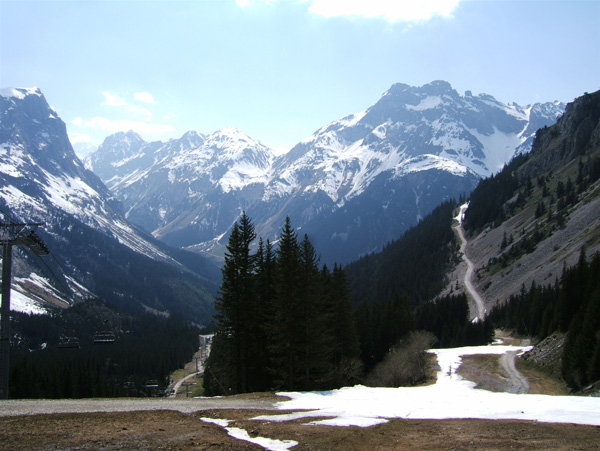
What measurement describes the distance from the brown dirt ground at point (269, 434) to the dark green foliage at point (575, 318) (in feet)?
70.3

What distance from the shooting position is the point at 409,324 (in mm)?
78188

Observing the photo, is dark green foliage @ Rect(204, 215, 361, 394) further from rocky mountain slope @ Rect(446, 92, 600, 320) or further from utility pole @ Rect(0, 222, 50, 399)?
rocky mountain slope @ Rect(446, 92, 600, 320)

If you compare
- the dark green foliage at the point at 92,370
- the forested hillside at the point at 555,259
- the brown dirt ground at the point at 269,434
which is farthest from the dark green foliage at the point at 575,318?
the dark green foliage at the point at 92,370

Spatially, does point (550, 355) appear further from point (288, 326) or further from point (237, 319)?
point (237, 319)

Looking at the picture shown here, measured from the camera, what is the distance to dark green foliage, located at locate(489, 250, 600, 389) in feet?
121

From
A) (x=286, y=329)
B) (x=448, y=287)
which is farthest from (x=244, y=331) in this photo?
(x=448, y=287)

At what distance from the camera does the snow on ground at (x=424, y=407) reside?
2092 centimetres

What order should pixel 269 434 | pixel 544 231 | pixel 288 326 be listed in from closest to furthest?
pixel 269 434, pixel 288 326, pixel 544 231

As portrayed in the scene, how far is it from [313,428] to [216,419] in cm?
468

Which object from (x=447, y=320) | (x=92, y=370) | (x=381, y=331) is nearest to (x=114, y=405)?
(x=381, y=331)

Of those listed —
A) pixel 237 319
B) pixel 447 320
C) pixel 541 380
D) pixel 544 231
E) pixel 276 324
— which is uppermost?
pixel 544 231

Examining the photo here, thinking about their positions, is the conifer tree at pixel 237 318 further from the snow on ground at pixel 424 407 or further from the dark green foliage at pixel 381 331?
the dark green foliage at pixel 381 331

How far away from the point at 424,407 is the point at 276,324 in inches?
642

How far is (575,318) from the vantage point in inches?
1683
